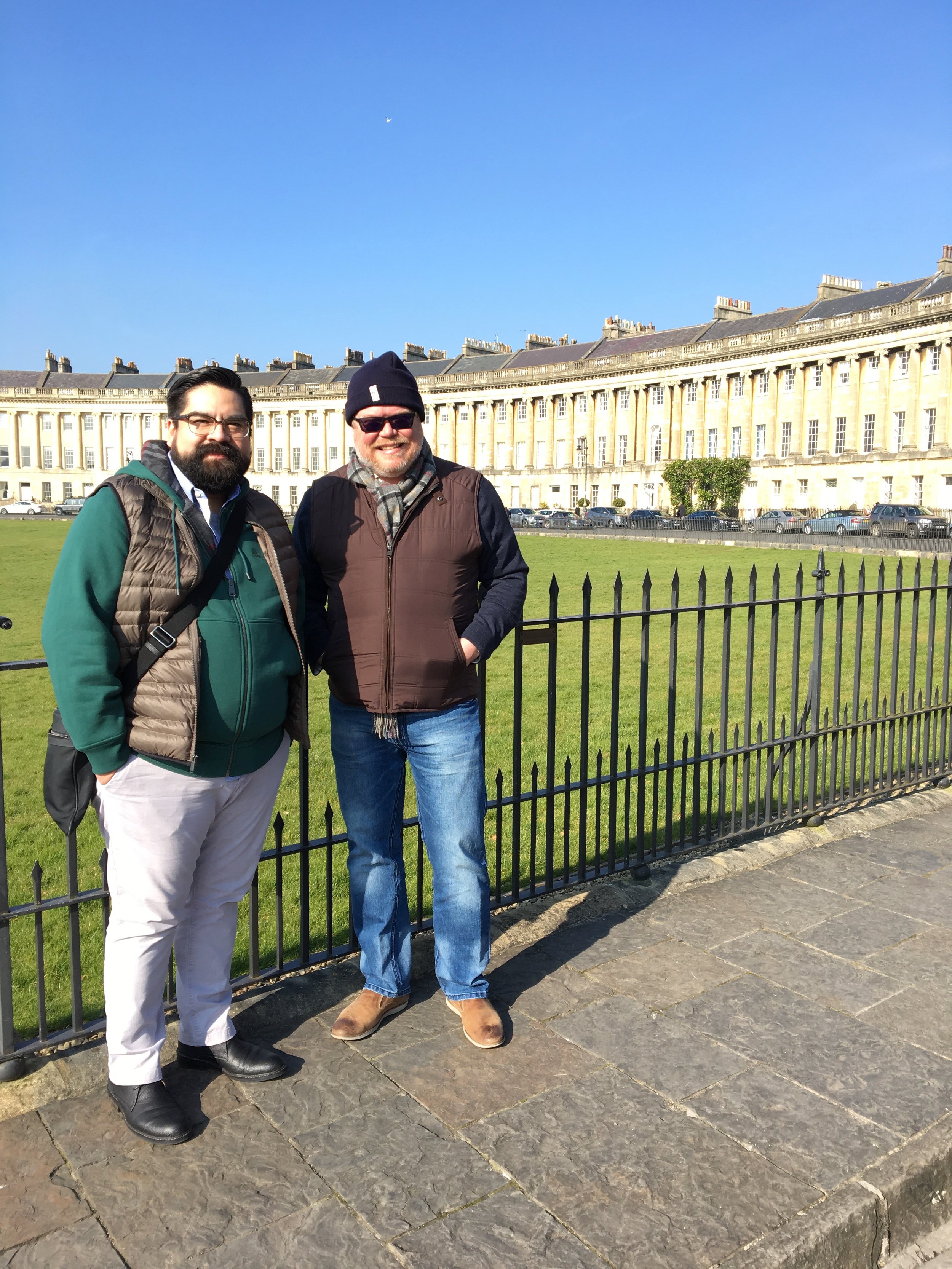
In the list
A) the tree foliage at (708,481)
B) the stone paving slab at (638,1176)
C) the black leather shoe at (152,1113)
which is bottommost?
the stone paving slab at (638,1176)

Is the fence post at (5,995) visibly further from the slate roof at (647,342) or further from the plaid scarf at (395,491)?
the slate roof at (647,342)

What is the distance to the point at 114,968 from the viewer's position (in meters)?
2.75

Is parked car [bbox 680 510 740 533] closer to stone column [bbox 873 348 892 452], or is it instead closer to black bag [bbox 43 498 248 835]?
stone column [bbox 873 348 892 452]

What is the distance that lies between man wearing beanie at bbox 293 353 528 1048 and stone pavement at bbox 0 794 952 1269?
269 millimetres

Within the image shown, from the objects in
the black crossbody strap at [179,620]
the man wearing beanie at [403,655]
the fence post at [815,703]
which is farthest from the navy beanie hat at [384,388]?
the fence post at [815,703]

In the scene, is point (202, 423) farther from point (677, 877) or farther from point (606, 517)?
point (606, 517)

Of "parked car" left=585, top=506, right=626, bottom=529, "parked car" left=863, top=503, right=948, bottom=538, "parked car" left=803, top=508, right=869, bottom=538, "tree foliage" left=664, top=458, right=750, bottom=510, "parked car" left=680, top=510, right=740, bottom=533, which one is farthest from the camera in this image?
"tree foliage" left=664, top=458, right=750, bottom=510

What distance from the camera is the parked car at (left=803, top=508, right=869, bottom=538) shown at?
1742 inches

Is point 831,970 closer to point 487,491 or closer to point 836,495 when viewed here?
point 487,491

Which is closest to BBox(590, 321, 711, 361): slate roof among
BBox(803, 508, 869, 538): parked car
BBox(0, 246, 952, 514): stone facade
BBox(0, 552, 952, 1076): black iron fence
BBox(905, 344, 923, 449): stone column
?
BBox(0, 246, 952, 514): stone facade

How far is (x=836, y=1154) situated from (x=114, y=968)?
199 cm

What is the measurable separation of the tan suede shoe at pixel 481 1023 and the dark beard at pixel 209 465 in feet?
6.08

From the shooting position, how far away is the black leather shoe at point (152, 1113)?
2.72 m

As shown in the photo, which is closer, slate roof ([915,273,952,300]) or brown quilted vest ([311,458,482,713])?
brown quilted vest ([311,458,482,713])
